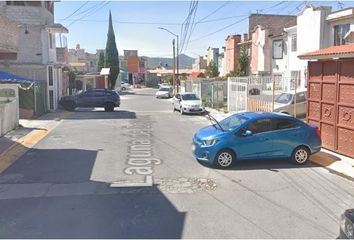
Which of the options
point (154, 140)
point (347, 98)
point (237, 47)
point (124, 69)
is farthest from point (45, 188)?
point (124, 69)

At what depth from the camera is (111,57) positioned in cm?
7500

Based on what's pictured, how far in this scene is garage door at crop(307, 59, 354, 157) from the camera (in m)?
12.6

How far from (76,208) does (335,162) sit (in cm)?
754

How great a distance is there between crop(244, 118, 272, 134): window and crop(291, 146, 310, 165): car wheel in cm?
100

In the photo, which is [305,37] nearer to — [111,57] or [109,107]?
[109,107]

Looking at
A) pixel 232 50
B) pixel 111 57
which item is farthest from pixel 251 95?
pixel 111 57

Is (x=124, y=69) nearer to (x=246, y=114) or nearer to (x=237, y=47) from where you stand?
(x=237, y=47)

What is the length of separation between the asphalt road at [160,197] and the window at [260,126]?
38.8 inches

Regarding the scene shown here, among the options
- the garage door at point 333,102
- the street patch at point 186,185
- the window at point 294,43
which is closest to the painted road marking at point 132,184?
the street patch at point 186,185

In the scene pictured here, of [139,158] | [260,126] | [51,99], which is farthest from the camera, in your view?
[51,99]

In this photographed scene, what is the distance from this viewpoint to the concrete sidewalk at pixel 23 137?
13.8 metres

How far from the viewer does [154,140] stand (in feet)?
55.1

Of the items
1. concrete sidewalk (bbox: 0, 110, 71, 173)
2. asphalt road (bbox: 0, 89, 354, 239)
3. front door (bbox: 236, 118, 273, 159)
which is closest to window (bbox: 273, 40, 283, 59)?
concrete sidewalk (bbox: 0, 110, 71, 173)

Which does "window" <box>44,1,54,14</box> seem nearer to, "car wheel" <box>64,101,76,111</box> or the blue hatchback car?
"car wheel" <box>64,101,76,111</box>
